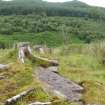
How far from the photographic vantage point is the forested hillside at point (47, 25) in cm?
10106

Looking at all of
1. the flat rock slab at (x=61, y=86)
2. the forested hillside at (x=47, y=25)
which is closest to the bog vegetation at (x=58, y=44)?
the forested hillside at (x=47, y=25)

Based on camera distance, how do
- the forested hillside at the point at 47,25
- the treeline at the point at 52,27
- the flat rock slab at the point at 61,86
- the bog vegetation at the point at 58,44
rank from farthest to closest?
the treeline at the point at 52,27 < the forested hillside at the point at 47,25 < the flat rock slab at the point at 61,86 < the bog vegetation at the point at 58,44

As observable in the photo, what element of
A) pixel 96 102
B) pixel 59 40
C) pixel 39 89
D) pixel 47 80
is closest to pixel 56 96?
pixel 39 89

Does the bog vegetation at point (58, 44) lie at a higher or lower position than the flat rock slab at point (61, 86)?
lower

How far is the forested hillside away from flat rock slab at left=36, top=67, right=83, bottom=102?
230 ft

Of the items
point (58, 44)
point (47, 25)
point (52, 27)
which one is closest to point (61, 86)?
point (58, 44)

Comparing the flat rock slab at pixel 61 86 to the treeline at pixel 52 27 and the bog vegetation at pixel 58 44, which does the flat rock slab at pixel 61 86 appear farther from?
the treeline at pixel 52 27

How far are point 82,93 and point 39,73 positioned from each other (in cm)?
174

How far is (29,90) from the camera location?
325 inches

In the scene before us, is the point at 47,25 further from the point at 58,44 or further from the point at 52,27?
the point at 58,44

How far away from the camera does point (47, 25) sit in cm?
11662

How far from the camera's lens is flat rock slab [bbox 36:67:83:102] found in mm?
Result: 9375

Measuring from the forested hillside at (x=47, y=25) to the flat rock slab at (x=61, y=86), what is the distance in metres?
70.0

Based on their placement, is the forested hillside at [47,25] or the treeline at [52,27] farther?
the treeline at [52,27]
